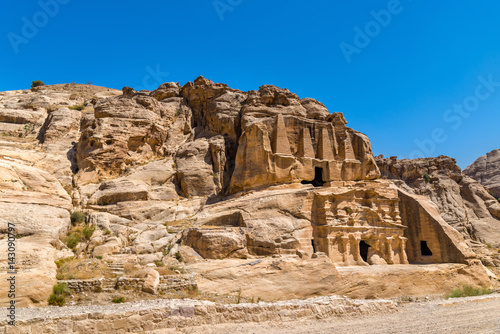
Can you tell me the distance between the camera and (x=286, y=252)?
21.4 metres

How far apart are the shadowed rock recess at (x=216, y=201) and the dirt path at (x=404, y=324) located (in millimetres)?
4962

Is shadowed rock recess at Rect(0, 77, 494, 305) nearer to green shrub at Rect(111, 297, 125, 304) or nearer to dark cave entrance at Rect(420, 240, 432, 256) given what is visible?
dark cave entrance at Rect(420, 240, 432, 256)

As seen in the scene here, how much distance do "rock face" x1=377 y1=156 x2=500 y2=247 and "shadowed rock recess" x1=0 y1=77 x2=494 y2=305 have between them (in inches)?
1065

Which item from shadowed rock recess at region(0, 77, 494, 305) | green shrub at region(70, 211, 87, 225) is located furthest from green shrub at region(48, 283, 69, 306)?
green shrub at region(70, 211, 87, 225)

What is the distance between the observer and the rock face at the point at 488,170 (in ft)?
221

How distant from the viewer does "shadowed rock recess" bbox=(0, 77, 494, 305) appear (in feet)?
58.6

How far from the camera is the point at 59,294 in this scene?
13.0 m

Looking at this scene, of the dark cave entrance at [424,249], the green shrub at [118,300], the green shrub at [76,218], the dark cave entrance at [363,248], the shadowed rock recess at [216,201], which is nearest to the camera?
the green shrub at [118,300]

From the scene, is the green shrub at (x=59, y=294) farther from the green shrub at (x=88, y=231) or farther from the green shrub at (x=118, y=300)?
the green shrub at (x=88, y=231)

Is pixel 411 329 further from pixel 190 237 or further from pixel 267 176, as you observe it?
pixel 267 176

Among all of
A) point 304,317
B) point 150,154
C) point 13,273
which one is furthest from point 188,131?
point 304,317

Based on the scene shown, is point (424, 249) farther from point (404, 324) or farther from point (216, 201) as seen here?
point (404, 324)

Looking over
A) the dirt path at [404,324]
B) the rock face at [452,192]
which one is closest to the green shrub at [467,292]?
the dirt path at [404,324]

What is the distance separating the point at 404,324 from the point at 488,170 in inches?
2910
